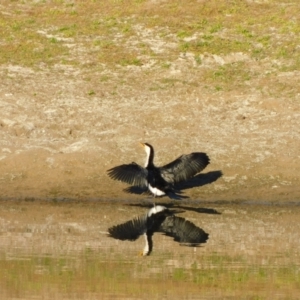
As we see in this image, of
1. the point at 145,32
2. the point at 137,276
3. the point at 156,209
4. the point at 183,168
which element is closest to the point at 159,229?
the point at 156,209

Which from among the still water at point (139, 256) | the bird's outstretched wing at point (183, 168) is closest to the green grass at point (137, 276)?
the still water at point (139, 256)

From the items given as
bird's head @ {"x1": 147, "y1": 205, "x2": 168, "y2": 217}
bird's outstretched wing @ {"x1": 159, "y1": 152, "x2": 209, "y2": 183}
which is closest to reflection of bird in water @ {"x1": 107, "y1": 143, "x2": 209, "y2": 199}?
bird's outstretched wing @ {"x1": 159, "y1": 152, "x2": 209, "y2": 183}

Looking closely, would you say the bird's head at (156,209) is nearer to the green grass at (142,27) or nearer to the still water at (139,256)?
the still water at (139,256)

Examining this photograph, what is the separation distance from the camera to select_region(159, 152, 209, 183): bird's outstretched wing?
23.4m

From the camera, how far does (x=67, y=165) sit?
24.6 metres

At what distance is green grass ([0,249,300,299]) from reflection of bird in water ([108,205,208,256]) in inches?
48.5

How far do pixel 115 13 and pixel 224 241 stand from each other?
16.1m

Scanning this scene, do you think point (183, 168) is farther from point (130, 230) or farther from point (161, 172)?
point (130, 230)

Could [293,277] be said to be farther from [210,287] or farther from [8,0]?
[8,0]

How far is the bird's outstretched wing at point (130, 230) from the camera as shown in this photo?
19.4m

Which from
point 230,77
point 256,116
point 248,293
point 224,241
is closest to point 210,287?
point 248,293

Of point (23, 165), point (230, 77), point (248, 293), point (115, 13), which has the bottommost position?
point (248, 293)

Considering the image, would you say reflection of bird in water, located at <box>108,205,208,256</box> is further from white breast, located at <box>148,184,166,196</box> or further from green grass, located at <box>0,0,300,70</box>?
green grass, located at <box>0,0,300,70</box>

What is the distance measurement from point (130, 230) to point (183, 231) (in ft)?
3.09
